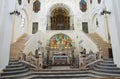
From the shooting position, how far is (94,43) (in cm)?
1394

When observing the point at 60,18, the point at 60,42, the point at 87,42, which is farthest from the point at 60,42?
the point at 60,18

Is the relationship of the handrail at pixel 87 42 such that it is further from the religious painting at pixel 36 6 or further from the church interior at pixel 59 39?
the religious painting at pixel 36 6

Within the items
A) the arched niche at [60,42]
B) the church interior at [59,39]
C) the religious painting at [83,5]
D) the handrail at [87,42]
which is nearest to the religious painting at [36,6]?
the church interior at [59,39]

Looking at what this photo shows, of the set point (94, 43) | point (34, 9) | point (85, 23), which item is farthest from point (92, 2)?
point (34, 9)

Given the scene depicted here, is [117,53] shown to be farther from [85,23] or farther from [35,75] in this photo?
[85,23]

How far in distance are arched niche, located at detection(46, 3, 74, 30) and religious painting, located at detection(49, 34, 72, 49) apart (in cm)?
303

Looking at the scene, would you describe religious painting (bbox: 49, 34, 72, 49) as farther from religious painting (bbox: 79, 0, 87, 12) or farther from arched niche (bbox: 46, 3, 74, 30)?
religious painting (bbox: 79, 0, 87, 12)

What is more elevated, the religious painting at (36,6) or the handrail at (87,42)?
the religious painting at (36,6)

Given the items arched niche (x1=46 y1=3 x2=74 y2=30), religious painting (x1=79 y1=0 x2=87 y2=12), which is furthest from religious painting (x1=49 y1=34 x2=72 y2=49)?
religious painting (x1=79 y1=0 x2=87 y2=12)

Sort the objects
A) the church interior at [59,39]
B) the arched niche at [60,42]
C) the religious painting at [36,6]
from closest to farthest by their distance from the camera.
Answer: the church interior at [59,39]
the arched niche at [60,42]
the religious painting at [36,6]

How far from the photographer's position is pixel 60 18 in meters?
22.6

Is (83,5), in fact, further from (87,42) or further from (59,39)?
(87,42)

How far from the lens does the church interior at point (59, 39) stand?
24.1 ft

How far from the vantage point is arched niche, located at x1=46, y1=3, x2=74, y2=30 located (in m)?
20.5
